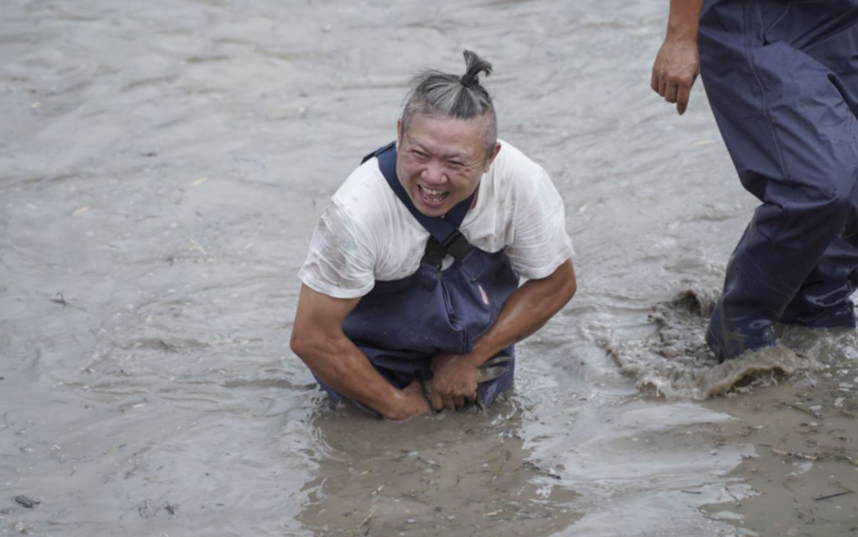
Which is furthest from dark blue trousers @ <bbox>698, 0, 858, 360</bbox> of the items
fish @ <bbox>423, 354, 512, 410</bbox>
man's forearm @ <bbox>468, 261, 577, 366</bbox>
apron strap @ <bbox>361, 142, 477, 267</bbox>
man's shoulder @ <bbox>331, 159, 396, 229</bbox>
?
man's shoulder @ <bbox>331, 159, 396, 229</bbox>

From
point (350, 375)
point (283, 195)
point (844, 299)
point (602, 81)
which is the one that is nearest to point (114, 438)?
point (350, 375)

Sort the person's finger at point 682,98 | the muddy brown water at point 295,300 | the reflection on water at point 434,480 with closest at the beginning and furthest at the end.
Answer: the reflection on water at point 434,480, the muddy brown water at point 295,300, the person's finger at point 682,98

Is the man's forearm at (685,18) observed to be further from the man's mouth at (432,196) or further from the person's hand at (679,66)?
the man's mouth at (432,196)

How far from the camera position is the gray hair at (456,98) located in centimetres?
344

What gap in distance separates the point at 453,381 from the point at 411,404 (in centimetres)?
19

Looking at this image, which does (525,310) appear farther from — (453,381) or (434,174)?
(434,174)

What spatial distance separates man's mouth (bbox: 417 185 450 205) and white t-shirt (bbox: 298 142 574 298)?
94 mm

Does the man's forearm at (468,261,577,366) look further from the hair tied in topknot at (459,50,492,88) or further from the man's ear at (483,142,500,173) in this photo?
the hair tied in topknot at (459,50,492,88)

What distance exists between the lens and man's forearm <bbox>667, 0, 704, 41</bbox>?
376 cm

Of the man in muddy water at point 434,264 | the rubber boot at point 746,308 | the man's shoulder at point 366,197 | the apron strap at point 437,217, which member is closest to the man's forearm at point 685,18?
the man in muddy water at point 434,264

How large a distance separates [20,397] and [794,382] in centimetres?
281

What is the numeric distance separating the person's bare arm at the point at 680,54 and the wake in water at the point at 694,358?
36.9 inches

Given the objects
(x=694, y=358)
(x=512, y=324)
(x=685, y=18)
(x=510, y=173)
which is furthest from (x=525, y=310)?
(x=685, y=18)

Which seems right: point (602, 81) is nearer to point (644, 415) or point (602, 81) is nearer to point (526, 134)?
point (526, 134)
